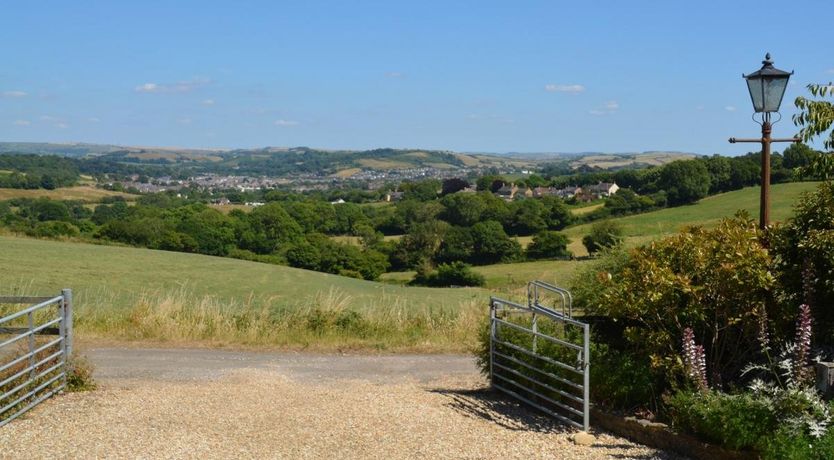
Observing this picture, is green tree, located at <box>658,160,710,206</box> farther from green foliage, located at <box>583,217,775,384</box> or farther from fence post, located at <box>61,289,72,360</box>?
fence post, located at <box>61,289,72,360</box>

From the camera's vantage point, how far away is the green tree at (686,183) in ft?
242

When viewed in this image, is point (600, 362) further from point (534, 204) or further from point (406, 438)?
point (534, 204)

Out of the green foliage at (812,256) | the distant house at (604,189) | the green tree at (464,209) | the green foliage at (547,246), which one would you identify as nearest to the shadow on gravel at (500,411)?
the green foliage at (812,256)

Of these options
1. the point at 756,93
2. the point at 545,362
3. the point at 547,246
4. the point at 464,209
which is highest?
the point at 756,93

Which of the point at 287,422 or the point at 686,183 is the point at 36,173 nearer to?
the point at 686,183

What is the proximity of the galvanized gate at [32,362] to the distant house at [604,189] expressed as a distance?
3678 inches

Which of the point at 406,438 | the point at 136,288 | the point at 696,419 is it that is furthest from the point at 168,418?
the point at 136,288

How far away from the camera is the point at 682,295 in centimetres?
830

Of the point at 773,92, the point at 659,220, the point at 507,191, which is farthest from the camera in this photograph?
the point at 507,191

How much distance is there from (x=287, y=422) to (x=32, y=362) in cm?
307

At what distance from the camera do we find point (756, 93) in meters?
9.95

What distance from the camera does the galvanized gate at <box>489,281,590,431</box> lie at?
8258 mm

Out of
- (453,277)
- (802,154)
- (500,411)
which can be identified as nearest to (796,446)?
(500,411)

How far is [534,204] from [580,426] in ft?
263
